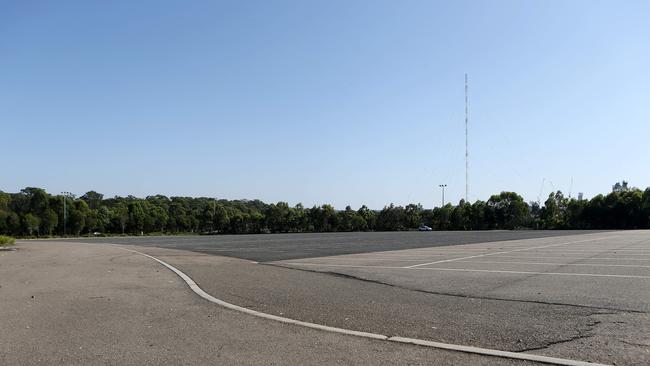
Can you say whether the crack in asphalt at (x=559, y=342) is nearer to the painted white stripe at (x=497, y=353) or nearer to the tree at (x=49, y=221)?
the painted white stripe at (x=497, y=353)

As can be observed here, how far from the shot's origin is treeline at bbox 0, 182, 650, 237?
97.6 meters

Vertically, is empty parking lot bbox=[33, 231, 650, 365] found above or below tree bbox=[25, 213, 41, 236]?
above

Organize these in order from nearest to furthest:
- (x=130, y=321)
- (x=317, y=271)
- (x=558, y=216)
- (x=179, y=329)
A: (x=179, y=329) → (x=130, y=321) → (x=317, y=271) → (x=558, y=216)

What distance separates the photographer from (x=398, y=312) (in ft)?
28.5

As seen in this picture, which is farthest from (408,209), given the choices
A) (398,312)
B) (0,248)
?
(398,312)

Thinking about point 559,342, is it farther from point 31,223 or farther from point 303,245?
point 31,223

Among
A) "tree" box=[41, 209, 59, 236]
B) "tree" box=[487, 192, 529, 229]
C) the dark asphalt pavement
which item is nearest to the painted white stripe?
the dark asphalt pavement

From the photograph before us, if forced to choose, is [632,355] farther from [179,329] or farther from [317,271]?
[317,271]

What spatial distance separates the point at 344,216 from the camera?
11650 centimetres

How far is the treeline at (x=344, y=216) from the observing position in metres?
97.6

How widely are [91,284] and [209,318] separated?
20.0 ft

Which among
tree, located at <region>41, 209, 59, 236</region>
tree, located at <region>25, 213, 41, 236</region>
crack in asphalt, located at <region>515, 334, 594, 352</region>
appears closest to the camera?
crack in asphalt, located at <region>515, 334, 594, 352</region>

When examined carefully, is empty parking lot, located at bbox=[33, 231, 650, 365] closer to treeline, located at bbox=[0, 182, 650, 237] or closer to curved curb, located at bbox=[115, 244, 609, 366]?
curved curb, located at bbox=[115, 244, 609, 366]

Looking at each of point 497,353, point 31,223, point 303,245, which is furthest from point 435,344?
point 31,223
